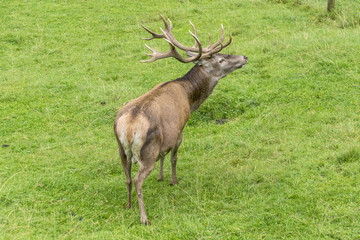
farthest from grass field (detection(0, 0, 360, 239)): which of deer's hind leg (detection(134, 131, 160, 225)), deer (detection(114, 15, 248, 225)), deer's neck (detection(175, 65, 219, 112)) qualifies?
deer's neck (detection(175, 65, 219, 112))

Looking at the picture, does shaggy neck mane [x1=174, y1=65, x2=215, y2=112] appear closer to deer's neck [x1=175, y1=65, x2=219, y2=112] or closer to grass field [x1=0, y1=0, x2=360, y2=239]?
deer's neck [x1=175, y1=65, x2=219, y2=112]

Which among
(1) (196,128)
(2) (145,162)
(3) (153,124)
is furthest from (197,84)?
(2) (145,162)

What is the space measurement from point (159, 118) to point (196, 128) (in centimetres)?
253

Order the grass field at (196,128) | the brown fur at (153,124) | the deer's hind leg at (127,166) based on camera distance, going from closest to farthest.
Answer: the grass field at (196,128)
the brown fur at (153,124)
the deer's hind leg at (127,166)

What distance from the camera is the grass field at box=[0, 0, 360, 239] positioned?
18.9 ft

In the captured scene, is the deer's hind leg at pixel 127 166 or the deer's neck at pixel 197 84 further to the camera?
the deer's neck at pixel 197 84

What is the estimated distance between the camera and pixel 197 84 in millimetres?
7422

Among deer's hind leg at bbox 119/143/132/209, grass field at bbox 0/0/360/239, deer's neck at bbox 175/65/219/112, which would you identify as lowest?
grass field at bbox 0/0/360/239

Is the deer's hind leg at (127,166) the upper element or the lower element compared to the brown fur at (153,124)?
lower

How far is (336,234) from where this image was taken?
520cm

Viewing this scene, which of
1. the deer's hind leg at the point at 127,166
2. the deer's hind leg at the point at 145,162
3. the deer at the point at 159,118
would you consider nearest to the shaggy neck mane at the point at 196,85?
the deer at the point at 159,118

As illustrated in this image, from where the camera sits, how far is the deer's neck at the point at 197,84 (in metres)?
7.29

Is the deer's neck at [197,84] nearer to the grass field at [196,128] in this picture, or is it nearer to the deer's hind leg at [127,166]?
the grass field at [196,128]

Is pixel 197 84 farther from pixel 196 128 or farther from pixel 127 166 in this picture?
pixel 127 166
